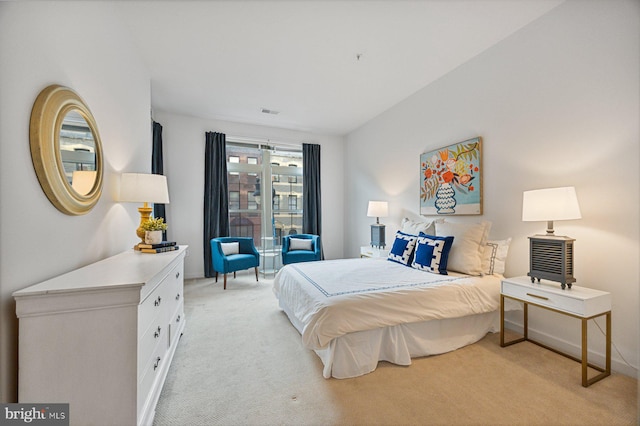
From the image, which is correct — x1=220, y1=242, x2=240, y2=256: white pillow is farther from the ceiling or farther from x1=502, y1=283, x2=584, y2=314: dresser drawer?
x1=502, y1=283, x2=584, y2=314: dresser drawer

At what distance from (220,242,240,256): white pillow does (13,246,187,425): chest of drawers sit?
3047 millimetres

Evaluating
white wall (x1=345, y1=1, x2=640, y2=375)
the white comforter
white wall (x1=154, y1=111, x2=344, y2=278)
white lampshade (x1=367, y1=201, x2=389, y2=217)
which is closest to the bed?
the white comforter

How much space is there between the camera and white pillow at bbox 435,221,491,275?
2621 mm

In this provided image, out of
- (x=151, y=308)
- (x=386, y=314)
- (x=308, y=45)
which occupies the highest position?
(x=308, y=45)

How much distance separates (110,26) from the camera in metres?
2.15

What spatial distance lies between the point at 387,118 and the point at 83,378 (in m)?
4.66

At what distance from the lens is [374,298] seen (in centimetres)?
205

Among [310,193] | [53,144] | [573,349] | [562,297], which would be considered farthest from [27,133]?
[310,193]

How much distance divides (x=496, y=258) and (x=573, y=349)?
0.88 meters

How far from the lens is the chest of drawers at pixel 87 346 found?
112cm

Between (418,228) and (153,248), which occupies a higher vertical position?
(418,228)

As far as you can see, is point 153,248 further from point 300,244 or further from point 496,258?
point 496,258

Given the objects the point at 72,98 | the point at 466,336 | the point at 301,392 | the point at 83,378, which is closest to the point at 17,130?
the point at 72,98

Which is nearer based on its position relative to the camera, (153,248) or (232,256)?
(153,248)
